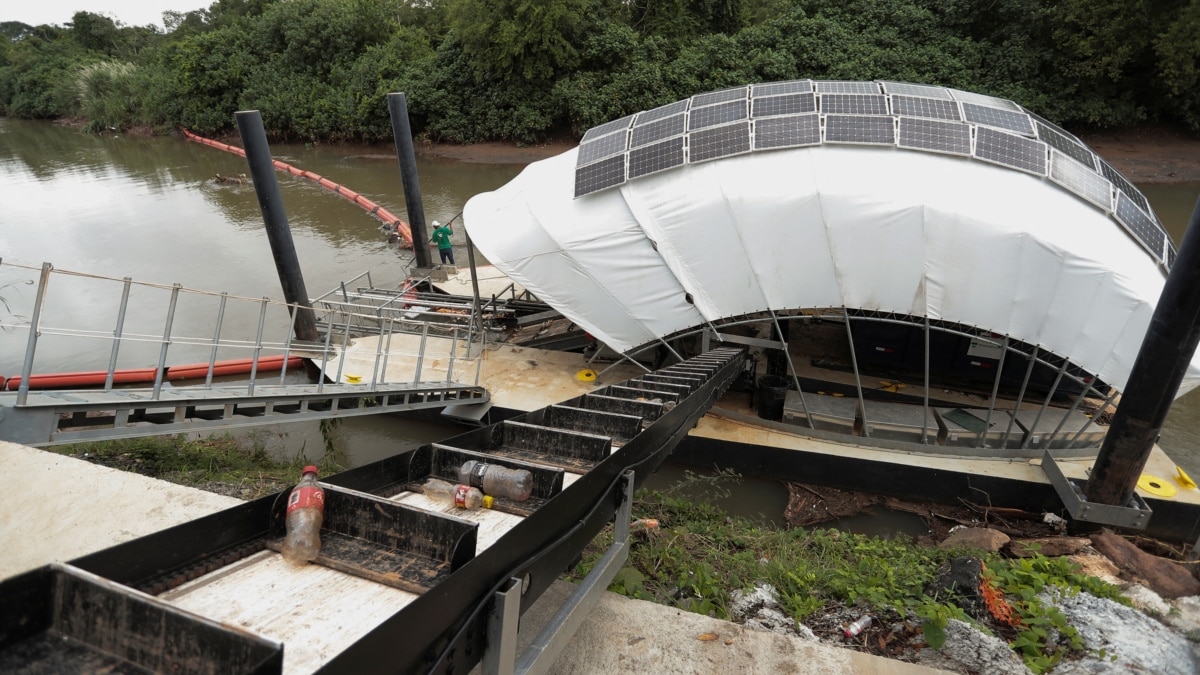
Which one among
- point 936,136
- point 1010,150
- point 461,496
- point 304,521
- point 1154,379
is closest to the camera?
point 304,521

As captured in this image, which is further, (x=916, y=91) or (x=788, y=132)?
(x=916, y=91)

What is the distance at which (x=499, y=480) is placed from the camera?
10.4 ft

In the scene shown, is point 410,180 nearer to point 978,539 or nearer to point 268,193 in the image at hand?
point 268,193

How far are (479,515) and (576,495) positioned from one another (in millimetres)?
485

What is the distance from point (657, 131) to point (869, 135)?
3.01 metres

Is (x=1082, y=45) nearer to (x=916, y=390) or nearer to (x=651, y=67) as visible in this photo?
(x=651, y=67)

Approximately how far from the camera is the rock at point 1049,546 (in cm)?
648

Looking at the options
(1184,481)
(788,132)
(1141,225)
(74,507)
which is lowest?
(74,507)

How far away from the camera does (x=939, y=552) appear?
6176mm

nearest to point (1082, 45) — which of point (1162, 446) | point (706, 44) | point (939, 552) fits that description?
point (706, 44)

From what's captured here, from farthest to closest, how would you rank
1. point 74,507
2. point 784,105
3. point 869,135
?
point 784,105
point 869,135
point 74,507

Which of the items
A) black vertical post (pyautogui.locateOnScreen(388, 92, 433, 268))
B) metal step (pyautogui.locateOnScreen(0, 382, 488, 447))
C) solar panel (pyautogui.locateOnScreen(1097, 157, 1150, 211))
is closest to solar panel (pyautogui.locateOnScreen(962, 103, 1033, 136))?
solar panel (pyautogui.locateOnScreen(1097, 157, 1150, 211))

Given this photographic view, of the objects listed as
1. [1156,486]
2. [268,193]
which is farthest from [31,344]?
[1156,486]

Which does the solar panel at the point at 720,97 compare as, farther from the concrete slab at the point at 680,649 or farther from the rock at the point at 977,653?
the concrete slab at the point at 680,649
